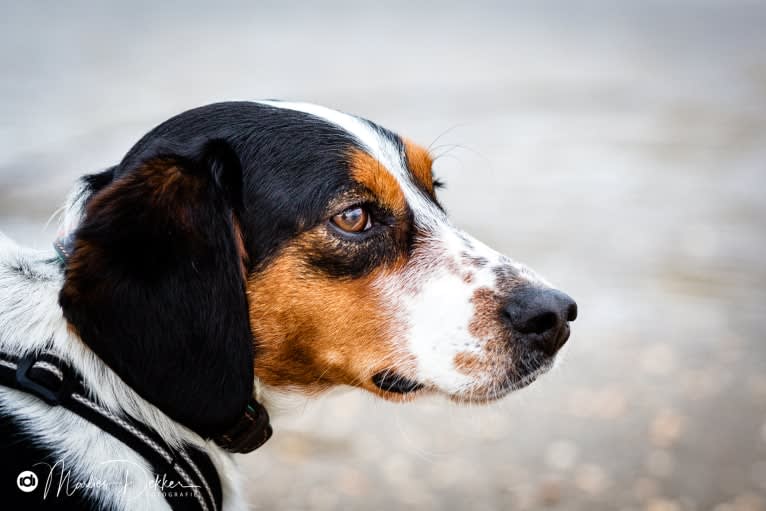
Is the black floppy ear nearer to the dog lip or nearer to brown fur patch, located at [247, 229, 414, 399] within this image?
brown fur patch, located at [247, 229, 414, 399]

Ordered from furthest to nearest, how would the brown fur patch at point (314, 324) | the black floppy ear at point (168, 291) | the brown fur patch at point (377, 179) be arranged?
the brown fur patch at point (377, 179)
the brown fur patch at point (314, 324)
the black floppy ear at point (168, 291)

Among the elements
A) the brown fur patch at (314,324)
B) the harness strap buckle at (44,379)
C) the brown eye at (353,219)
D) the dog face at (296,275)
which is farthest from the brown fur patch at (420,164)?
the harness strap buckle at (44,379)

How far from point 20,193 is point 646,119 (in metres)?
10.4

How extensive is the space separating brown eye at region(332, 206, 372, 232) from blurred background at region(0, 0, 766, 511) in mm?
909

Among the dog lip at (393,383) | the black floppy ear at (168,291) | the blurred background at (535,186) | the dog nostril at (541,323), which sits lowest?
the blurred background at (535,186)

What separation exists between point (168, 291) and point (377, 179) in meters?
0.88

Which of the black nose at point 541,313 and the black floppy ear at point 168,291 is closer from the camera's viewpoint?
the black floppy ear at point 168,291

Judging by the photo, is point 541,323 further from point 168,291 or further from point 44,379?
point 44,379

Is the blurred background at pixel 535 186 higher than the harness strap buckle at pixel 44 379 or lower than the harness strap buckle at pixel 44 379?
lower

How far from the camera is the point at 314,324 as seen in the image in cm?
277

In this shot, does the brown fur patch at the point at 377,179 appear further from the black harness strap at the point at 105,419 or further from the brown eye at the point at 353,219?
the black harness strap at the point at 105,419

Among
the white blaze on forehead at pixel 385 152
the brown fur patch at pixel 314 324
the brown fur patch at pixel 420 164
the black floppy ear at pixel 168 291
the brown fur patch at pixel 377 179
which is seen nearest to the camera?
the black floppy ear at pixel 168 291

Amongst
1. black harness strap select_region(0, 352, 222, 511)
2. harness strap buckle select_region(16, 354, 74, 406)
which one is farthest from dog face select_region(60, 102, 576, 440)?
harness strap buckle select_region(16, 354, 74, 406)

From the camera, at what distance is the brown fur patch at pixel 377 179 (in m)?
2.88
